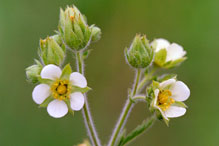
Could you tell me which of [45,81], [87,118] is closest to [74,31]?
[45,81]

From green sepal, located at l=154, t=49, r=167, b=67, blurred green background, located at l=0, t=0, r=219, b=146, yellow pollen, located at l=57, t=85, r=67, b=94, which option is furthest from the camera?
blurred green background, located at l=0, t=0, r=219, b=146

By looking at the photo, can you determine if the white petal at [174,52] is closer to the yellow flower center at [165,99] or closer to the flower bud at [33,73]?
the yellow flower center at [165,99]

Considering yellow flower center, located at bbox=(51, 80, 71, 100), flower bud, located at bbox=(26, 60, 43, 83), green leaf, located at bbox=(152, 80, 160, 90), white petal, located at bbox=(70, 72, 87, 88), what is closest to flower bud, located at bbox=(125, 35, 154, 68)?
green leaf, located at bbox=(152, 80, 160, 90)

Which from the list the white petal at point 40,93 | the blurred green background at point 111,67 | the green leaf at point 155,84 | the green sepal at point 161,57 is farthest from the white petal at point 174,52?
the blurred green background at point 111,67

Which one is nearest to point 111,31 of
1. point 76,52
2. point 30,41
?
point 30,41

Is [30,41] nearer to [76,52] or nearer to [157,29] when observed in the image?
[157,29]

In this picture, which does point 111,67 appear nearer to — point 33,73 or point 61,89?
point 61,89

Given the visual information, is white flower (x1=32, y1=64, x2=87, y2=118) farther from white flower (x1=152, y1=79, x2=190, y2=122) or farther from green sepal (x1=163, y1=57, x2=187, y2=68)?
green sepal (x1=163, y1=57, x2=187, y2=68)
